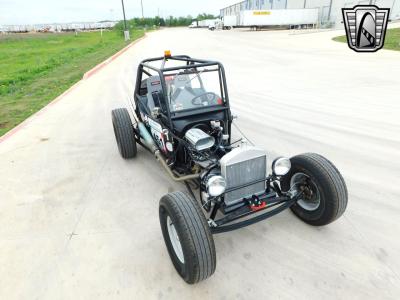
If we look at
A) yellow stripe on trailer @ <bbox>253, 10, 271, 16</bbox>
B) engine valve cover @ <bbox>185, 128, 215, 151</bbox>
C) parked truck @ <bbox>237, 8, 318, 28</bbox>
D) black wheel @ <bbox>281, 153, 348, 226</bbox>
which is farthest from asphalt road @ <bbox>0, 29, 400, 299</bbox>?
parked truck @ <bbox>237, 8, 318, 28</bbox>

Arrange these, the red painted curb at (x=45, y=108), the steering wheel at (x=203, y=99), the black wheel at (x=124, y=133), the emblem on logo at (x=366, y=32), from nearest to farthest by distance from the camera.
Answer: the steering wheel at (x=203, y=99) → the black wheel at (x=124, y=133) → the red painted curb at (x=45, y=108) → the emblem on logo at (x=366, y=32)

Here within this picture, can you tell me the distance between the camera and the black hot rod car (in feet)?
8.09

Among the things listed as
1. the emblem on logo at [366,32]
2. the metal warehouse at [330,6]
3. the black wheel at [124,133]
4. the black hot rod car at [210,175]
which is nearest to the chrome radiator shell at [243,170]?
the black hot rod car at [210,175]

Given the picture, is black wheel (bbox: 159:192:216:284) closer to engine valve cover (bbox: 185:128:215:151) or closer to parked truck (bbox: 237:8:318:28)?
engine valve cover (bbox: 185:128:215:151)

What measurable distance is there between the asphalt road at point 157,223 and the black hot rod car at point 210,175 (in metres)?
0.33

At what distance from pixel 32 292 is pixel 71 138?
13.1 ft

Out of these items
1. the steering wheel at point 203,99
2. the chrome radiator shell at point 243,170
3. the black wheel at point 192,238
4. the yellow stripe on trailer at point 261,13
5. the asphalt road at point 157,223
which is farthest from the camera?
the yellow stripe on trailer at point 261,13

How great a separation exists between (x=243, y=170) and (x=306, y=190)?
86 centimetres

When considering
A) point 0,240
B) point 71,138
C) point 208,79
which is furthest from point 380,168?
point 71,138

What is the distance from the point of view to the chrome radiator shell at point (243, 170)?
9.39 ft

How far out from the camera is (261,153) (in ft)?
9.64

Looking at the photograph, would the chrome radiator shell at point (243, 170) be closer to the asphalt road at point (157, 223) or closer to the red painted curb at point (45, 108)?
Result: the asphalt road at point (157, 223)

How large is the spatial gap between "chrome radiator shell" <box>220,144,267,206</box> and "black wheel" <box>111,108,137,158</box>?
7.86 feet

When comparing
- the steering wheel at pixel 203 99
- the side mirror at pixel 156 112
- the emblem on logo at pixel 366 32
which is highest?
the emblem on logo at pixel 366 32
